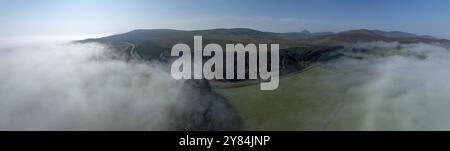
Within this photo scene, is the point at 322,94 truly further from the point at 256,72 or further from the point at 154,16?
the point at 154,16

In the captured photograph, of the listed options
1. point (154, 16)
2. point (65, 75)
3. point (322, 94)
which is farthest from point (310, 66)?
point (65, 75)

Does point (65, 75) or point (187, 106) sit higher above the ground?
point (65, 75)
